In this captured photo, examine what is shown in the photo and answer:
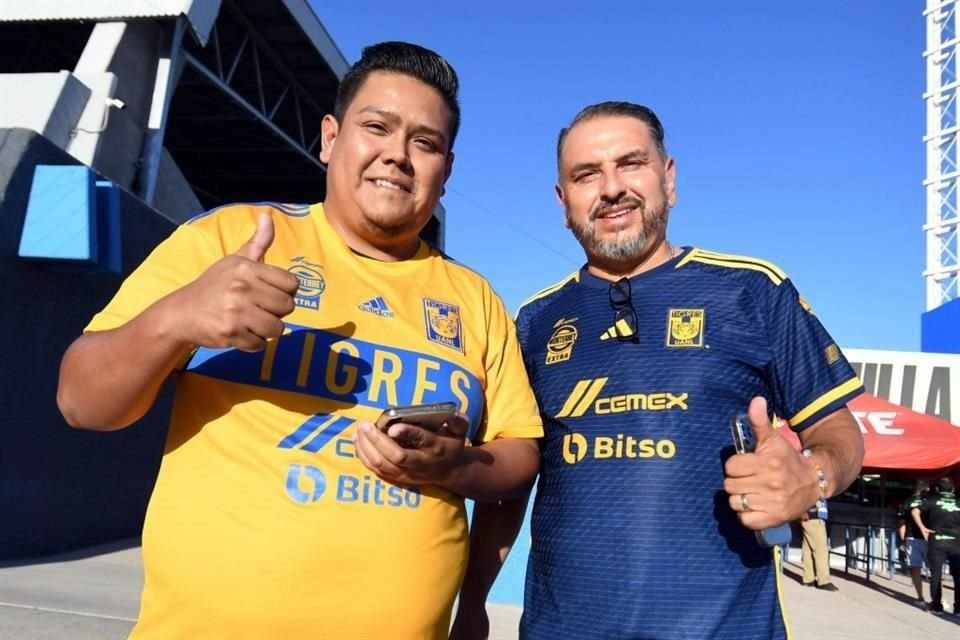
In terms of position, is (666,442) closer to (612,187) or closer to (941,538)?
(612,187)

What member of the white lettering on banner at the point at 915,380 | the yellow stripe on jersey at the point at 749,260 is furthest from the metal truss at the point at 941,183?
the yellow stripe on jersey at the point at 749,260

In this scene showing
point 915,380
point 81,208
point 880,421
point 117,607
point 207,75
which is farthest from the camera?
point 915,380

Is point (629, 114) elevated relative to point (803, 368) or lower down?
elevated

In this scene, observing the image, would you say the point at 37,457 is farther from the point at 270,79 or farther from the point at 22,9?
the point at 270,79

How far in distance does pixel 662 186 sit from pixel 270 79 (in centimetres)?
1581

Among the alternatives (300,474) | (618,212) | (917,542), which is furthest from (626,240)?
→ (917,542)

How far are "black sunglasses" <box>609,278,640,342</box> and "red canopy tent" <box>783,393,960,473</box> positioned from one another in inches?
354

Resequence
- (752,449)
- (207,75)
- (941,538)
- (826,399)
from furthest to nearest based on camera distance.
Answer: (207,75) → (941,538) → (826,399) → (752,449)

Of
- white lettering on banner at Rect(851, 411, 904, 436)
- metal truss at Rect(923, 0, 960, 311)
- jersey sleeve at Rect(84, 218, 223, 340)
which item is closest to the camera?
jersey sleeve at Rect(84, 218, 223, 340)

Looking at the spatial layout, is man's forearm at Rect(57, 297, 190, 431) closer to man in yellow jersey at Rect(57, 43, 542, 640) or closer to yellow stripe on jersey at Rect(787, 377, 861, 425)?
man in yellow jersey at Rect(57, 43, 542, 640)

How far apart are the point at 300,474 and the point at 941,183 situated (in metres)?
53.9

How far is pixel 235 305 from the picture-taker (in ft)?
4.70

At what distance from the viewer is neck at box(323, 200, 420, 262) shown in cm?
195

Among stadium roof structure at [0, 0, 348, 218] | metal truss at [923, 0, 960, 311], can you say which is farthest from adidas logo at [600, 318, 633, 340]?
metal truss at [923, 0, 960, 311]
